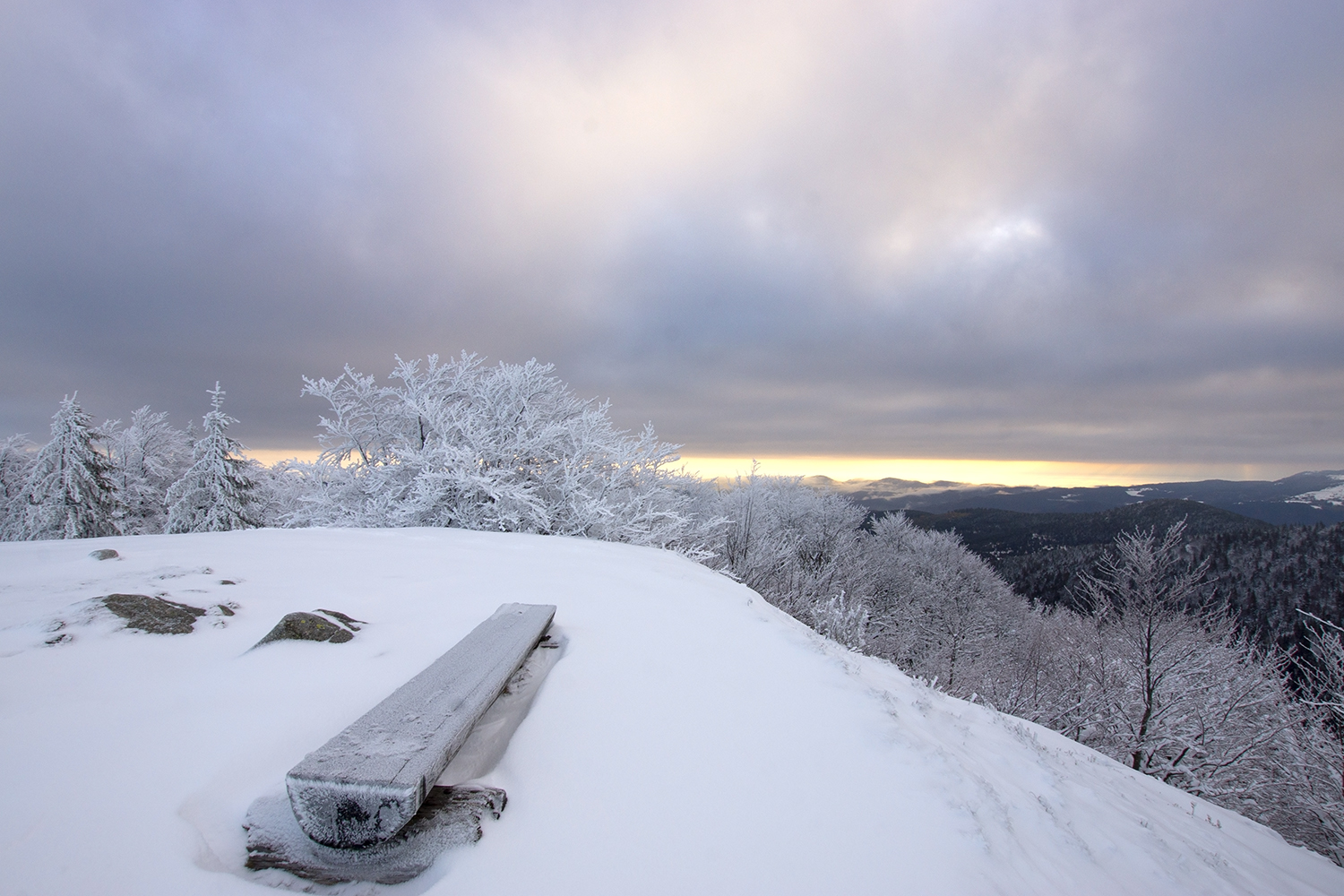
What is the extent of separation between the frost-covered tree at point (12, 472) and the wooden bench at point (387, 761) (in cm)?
2817

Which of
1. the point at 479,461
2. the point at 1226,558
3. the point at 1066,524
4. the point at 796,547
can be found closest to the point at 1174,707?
the point at 796,547

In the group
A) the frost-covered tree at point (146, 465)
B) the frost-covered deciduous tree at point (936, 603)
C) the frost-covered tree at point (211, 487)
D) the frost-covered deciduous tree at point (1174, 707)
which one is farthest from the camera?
the frost-covered deciduous tree at point (936, 603)

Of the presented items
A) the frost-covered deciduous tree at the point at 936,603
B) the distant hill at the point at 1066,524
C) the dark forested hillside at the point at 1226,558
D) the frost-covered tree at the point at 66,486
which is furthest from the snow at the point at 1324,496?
the frost-covered tree at the point at 66,486

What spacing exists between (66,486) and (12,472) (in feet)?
26.6

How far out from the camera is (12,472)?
20828 mm

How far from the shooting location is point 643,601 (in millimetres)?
4480

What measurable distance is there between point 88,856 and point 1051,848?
369cm

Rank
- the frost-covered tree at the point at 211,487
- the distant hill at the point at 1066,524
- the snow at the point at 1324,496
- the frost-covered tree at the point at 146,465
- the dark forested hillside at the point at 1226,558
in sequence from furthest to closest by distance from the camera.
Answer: the snow at the point at 1324,496 → the distant hill at the point at 1066,524 → the dark forested hillside at the point at 1226,558 → the frost-covered tree at the point at 146,465 → the frost-covered tree at the point at 211,487

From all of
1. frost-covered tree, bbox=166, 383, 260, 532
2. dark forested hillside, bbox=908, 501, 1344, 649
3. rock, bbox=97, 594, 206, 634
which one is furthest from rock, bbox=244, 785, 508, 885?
dark forested hillside, bbox=908, 501, 1344, 649

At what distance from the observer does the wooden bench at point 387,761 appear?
5.15 feet

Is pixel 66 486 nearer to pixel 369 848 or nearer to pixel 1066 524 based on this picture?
pixel 369 848

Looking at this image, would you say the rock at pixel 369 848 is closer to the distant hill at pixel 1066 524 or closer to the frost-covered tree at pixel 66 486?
the frost-covered tree at pixel 66 486

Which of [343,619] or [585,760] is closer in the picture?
[585,760]

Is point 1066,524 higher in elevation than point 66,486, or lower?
lower
